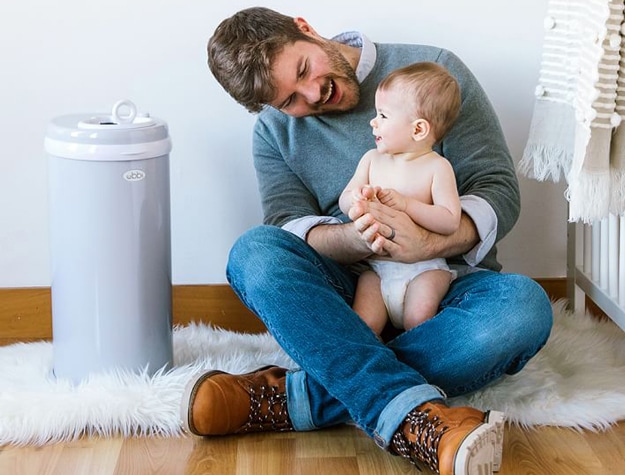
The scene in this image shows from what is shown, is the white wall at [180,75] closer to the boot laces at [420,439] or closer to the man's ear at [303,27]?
the man's ear at [303,27]

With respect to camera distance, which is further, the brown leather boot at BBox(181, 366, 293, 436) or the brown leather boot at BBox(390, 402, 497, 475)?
the brown leather boot at BBox(181, 366, 293, 436)

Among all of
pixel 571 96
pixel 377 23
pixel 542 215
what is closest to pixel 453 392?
pixel 571 96

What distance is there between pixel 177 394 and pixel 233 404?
166mm

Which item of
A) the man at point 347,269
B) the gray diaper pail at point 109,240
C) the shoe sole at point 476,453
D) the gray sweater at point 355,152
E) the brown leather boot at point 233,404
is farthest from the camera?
the gray sweater at point 355,152

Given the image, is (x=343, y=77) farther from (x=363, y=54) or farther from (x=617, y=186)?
(x=617, y=186)

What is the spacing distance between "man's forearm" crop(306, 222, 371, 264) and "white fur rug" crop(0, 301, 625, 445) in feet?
0.99

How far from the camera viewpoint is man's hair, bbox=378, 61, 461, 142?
181cm

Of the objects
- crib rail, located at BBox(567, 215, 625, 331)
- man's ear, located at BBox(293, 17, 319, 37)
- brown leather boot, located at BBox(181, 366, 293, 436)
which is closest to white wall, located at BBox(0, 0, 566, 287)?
crib rail, located at BBox(567, 215, 625, 331)

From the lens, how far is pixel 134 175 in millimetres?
1911

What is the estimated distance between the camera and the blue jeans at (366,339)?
5.54 ft

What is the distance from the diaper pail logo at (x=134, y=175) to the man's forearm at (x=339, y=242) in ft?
1.08

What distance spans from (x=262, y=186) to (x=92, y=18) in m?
0.54

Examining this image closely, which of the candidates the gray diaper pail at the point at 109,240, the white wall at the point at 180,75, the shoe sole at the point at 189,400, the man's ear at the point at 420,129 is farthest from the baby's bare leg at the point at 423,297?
the white wall at the point at 180,75

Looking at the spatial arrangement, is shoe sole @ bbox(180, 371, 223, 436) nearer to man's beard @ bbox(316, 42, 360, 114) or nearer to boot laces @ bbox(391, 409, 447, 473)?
boot laces @ bbox(391, 409, 447, 473)
